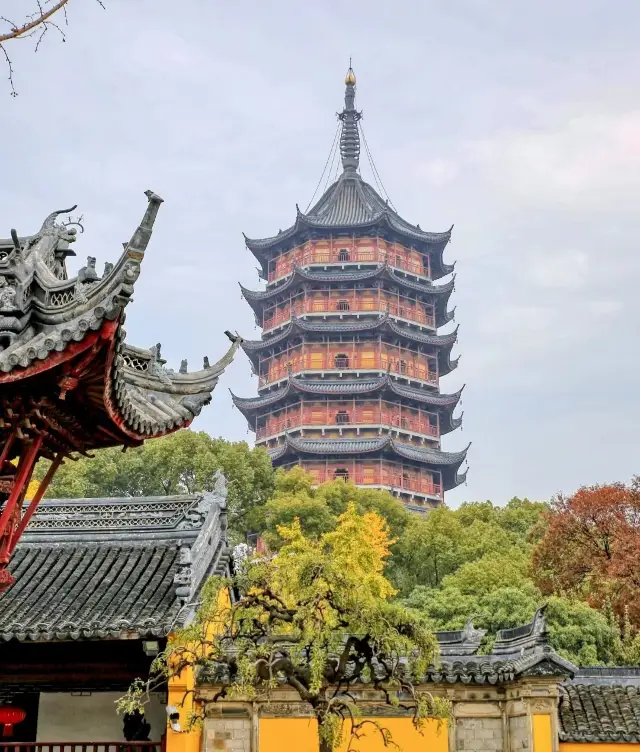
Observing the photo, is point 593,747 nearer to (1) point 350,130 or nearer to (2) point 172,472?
(2) point 172,472

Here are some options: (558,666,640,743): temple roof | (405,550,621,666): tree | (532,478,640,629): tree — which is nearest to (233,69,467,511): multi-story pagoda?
(405,550,621,666): tree

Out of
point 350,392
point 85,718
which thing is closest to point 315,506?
point 350,392

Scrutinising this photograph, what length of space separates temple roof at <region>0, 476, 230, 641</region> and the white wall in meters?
1.07

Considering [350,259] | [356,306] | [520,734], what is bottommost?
[520,734]

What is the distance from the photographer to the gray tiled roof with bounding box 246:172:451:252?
49.6 m

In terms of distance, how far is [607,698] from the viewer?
15.0 meters

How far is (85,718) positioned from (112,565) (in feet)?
6.27

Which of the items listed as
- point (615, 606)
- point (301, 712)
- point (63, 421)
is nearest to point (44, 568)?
point (301, 712)

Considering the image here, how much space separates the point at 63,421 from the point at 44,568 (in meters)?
5.74

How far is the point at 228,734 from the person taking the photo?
14.0 metres

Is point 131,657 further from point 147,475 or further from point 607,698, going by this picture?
point 147,475

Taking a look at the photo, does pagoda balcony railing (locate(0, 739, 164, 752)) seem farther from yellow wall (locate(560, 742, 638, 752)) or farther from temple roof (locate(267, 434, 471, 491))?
temple roof (locate(267, 434, 471, 491))

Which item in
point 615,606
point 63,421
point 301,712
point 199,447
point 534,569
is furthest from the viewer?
point 199,447

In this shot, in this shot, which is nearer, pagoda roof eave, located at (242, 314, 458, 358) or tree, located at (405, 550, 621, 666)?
tree, located at (405, 550, 621, 666)
